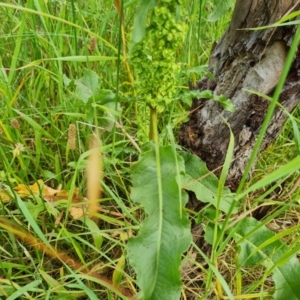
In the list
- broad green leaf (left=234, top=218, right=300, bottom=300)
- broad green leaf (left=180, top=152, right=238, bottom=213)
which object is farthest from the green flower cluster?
broad green leaf (left=234, top=218, right=300, bottom=300)

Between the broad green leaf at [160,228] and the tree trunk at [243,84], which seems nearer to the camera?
the broad green leaf at [160,228]

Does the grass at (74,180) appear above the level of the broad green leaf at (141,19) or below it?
below

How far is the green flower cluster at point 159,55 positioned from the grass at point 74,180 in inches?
2.1

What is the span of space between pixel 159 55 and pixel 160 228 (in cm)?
32

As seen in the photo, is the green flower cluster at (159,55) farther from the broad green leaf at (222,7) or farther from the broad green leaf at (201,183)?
the broad green leaf at (201,183)

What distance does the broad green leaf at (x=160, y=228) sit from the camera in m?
0.81

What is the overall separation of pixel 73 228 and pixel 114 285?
238mm

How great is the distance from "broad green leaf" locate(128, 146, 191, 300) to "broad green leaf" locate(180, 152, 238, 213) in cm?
14

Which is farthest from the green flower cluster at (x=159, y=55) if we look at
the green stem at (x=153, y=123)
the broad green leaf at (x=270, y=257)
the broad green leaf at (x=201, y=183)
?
the broad green leaf at (x=270, y=257)

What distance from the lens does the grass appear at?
1037mm

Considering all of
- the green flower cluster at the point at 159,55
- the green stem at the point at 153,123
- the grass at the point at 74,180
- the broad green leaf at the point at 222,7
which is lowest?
the grass at the point at 74,180

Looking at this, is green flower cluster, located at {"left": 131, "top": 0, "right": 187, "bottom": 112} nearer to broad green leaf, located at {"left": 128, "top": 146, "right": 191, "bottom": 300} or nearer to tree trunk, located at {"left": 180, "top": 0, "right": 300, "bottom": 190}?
broad green leaf, located at {"left": 128, "top": 146, "right": 191, "bottom": 300}

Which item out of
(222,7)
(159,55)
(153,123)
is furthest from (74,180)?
(222,7)

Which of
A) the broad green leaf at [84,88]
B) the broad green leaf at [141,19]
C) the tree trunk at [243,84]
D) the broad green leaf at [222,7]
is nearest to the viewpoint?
the broad green leaf at [141,19]
